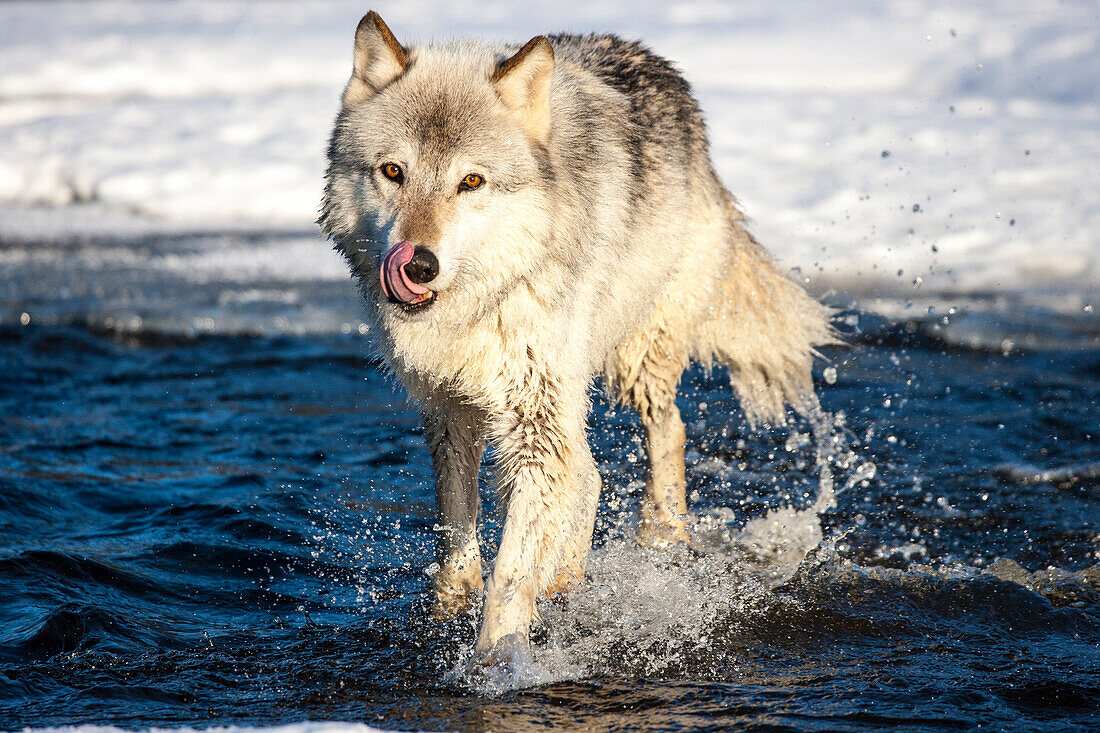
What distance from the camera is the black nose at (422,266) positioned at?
9.72 ft

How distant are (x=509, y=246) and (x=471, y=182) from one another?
25cm

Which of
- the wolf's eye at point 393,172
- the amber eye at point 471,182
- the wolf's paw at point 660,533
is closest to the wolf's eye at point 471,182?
the amber eye at point 471,182

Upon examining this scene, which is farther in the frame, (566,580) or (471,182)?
(566,580)

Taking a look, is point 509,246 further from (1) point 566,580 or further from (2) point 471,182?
(1) point 566,580

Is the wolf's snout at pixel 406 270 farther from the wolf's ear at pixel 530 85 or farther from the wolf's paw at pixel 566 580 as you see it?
the wolf's paw at pixel 566 580

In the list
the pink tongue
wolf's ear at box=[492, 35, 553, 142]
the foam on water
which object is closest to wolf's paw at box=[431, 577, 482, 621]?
the foam on water

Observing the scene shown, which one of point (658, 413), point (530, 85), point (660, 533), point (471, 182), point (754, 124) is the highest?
point (754, 124)

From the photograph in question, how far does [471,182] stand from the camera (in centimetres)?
317

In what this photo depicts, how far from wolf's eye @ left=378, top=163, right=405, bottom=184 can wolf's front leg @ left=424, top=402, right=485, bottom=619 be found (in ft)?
3.65

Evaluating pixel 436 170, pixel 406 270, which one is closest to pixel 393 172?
pixel 436 170

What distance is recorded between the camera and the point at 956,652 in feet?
12.3

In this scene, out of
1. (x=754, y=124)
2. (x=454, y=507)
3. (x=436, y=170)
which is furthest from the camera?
(x=754, y=124)

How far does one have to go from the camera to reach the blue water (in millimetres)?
3410

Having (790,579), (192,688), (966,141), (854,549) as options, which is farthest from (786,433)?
(966,141)
